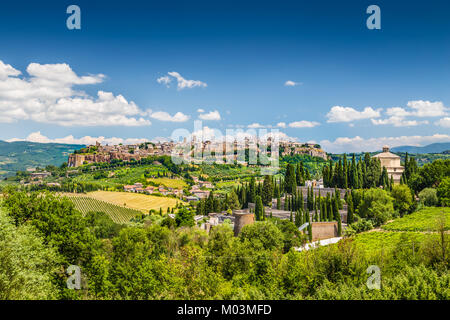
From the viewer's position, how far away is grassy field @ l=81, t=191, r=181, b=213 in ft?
260

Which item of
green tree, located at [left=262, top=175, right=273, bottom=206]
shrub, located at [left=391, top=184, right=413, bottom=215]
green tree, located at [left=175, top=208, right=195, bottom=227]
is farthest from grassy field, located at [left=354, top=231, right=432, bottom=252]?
green tree, located at [left=262, top=175, right=273, bottom=206]

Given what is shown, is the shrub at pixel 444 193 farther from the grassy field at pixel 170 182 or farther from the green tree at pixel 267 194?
the grassy field at pixel 170 182

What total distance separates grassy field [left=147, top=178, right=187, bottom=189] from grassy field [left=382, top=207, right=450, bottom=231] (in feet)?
272

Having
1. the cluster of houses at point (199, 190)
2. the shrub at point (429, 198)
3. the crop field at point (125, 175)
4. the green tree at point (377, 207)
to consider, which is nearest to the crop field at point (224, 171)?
the cluster of houses at point (199, 190)

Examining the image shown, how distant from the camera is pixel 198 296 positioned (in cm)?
1520

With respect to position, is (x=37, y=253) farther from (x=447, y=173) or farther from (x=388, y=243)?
(x=447, y=173)

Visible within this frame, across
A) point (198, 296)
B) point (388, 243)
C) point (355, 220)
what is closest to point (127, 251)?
point (198, 296)

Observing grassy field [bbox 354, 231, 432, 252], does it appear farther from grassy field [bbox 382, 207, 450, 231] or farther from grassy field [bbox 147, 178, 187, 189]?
grassy field [bbox 147, 178, 187, 189]

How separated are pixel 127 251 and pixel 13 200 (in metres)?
9.06

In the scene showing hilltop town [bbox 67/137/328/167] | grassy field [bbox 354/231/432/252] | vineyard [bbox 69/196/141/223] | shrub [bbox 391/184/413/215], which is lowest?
vineyard [bbox 69/196/141/223]

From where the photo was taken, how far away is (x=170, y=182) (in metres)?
115

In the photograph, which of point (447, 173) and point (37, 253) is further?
point (447, 173)

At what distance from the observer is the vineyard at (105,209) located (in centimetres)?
7006

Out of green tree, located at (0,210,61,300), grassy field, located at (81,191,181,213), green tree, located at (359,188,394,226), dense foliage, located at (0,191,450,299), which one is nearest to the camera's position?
green tree, located at (0,210,61,300)
